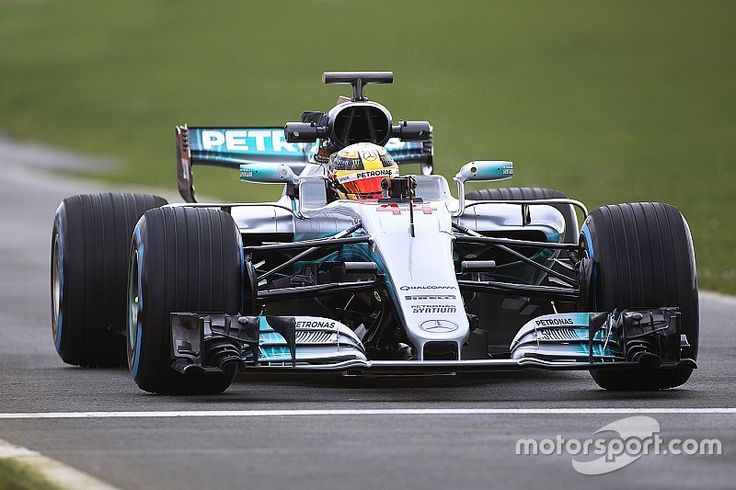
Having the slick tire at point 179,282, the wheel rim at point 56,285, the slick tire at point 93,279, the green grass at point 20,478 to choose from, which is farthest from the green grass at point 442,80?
the green grass at point 20,478

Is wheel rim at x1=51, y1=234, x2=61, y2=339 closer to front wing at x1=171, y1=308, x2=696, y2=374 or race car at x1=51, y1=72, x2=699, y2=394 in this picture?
race car at x1=51, y1=72, x2=699, y2=394

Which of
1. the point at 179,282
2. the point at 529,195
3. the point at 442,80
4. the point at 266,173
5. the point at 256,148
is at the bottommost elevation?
the point at 179,282

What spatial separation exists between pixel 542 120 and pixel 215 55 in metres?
21.7

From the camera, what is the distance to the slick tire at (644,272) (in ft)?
37.4

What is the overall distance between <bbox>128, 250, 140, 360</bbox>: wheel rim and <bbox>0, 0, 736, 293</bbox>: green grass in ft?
45.4

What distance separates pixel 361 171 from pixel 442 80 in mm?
43092

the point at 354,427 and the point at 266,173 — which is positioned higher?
the point at 266,173

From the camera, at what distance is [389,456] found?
868cm

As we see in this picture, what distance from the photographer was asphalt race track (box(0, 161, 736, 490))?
26.9 feet

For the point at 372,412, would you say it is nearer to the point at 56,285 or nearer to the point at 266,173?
the point at 266,173

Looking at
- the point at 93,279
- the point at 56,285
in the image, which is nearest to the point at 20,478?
the point at 93,279

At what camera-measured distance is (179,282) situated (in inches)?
437

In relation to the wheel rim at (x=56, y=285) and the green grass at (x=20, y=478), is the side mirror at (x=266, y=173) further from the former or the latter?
the green grass at (x=20, y=478)

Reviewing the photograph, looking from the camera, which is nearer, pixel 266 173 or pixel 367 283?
pixel 367 283
